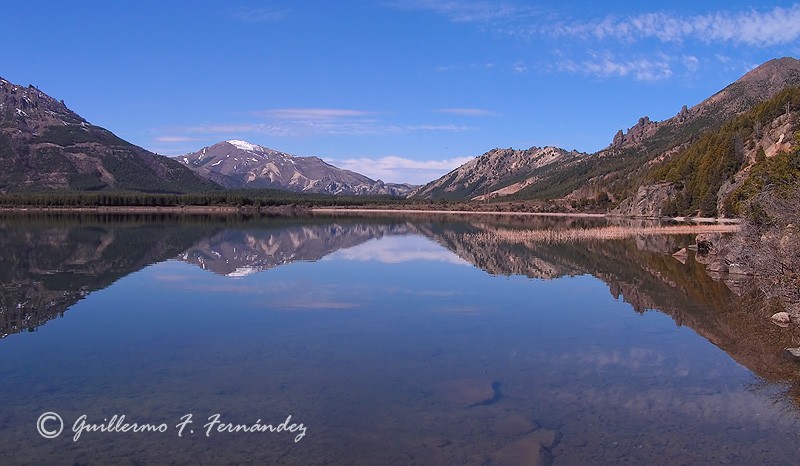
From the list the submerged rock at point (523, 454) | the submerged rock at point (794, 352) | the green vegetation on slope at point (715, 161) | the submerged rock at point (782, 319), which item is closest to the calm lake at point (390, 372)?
the submerged rock at point (523, 454)

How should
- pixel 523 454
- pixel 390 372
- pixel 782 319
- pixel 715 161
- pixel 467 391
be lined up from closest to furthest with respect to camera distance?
1. pixel 523 454
2. pixel 467 391
3. pixel 390 372
4. pixel 782 319
5. pixel 715 161

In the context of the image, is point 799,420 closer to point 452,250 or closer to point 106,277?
point 106,277

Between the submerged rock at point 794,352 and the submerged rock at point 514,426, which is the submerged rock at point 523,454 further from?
the submerged rock at point 794,352

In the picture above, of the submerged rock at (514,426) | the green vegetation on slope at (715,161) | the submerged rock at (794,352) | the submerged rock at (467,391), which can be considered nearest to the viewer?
the submerged rock at (514,426)

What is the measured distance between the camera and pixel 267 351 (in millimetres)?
21422

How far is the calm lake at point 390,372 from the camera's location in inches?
533

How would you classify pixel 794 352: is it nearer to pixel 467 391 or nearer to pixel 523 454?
pixel 467 391

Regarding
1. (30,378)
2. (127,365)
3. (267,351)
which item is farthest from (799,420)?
(30,378)

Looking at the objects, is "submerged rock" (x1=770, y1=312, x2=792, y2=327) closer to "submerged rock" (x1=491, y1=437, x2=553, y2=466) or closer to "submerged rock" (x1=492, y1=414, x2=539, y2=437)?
"submerged rock" (x1=492, y1=414, x2=539, y2=437)

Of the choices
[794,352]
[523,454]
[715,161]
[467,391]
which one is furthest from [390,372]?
[715,161]

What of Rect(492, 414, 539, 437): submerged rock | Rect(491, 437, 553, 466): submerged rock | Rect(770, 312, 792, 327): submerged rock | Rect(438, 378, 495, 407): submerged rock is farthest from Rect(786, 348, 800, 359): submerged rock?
Rect(491, 437, 553, 466): submerged rock

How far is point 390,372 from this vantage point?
19.0 m

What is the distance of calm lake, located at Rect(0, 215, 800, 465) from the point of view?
13539 millimetres

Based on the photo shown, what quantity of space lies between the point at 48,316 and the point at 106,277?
1433 centimetres
